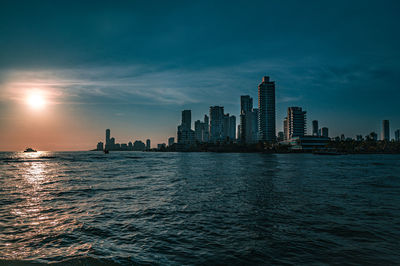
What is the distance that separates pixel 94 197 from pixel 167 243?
1325 cm

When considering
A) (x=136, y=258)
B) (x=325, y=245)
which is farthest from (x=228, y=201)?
(x=136, y=258)

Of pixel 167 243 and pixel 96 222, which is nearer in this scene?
pixel 167 243

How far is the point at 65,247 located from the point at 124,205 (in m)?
7.85

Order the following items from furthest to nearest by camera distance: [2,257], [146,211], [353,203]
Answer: [353,203], [146,211], [2,257]

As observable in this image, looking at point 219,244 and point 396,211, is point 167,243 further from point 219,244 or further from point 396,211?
point 396,211

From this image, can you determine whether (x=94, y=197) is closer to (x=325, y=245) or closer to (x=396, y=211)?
(x=325, y=245)

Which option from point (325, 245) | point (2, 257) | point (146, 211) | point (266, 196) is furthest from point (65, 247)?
point (266, 196)

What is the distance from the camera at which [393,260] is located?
8.58m

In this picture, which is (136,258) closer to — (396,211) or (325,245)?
(325,245)

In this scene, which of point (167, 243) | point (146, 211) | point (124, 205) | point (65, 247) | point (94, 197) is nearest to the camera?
point (65, 247)

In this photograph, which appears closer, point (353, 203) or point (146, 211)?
point (146, 211)

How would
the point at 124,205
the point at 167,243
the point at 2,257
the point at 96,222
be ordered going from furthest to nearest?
the point at 124,205 < the point at 96,222 < the point at 167,243 < the point at 2,257

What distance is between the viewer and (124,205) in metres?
17.4

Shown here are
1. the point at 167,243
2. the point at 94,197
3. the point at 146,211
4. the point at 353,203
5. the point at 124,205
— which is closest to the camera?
the point at 167,243
